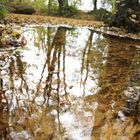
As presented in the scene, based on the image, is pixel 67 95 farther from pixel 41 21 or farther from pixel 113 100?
pixel 41 21

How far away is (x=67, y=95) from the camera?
5.64 m

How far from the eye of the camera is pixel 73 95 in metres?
5.70

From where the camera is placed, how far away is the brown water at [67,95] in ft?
13.9

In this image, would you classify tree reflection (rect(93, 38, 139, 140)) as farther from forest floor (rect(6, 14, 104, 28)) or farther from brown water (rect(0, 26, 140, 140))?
forest floor (rect(6, 14, 104, 28))

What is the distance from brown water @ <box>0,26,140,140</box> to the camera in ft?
13.9

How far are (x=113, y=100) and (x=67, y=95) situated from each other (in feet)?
2.73

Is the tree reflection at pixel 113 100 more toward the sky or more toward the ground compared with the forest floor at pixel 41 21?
more toward the ground

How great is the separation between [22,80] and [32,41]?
521 centimetres

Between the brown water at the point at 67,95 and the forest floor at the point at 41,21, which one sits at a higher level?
the forest floor at the point at 41,21

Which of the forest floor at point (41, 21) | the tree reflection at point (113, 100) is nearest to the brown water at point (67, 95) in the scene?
the tree reflection at point (113, 100)

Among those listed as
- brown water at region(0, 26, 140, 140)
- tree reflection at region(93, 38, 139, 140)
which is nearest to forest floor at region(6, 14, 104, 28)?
brown water at region(0, 26, 140, 140)

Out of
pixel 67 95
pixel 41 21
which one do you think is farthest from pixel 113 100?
pixel 41 21

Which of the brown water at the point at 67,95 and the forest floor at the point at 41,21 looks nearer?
the brown water at the point at 67,95

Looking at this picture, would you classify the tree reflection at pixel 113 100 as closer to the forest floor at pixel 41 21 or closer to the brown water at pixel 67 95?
the brown water at pixel 67 95
